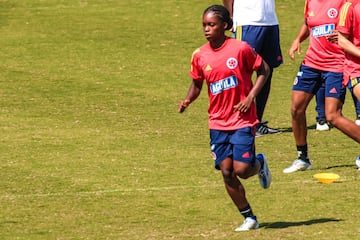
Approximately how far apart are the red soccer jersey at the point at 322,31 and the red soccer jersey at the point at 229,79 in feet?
9.63

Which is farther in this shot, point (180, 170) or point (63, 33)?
point (63, 33)

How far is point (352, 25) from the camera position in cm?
→ 1238

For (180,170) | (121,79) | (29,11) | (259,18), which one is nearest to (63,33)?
(29,11)

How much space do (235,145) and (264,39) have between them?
20.2 feet

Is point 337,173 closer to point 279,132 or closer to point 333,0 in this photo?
point 333,0

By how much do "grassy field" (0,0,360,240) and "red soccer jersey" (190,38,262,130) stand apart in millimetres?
1037

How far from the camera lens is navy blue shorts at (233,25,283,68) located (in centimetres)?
1664

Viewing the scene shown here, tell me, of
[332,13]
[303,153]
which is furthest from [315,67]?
[303,153]

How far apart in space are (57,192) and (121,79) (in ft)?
27.0

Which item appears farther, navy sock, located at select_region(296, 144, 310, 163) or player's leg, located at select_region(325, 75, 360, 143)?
navy sock, located at select_region(296, 144, 310, 163)

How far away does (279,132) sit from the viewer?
16.7 m

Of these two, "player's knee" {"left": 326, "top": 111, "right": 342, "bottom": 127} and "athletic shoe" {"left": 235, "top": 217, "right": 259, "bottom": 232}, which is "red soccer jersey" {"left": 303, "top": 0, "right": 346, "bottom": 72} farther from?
"athletic shoe" {"left": 235, "top": 217, "right": 259, "bottom": 232}

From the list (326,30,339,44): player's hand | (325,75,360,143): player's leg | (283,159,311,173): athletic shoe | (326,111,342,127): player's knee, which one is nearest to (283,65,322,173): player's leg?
(283,159,311,173): athletic shoe

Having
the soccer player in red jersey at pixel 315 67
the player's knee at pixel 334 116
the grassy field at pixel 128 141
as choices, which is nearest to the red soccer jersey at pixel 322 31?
the soccer player in red jersey at pixel 315 67
